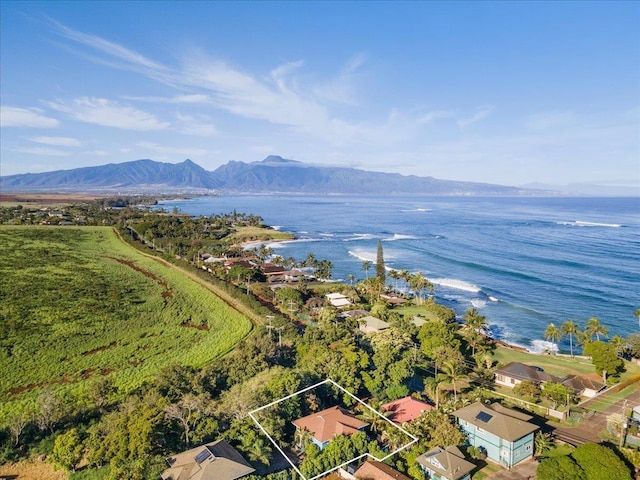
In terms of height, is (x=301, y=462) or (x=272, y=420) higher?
(x=272, y=420)

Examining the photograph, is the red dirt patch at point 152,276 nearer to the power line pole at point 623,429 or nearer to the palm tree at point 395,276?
the palm tree at point 395,276

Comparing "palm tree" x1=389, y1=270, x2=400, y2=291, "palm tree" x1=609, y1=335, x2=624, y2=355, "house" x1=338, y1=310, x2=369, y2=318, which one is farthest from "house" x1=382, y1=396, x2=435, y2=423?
"palm tree" x1=389, y1=270, x2=400, y2=291

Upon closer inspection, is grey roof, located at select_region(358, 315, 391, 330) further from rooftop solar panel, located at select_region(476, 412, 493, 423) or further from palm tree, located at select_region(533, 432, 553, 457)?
palm tree, located at select_region(533, 432, 553, 457)

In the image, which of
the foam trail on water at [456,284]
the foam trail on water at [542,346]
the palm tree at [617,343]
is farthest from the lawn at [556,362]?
the foam trail on water at [456,284]

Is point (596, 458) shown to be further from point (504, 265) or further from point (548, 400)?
point (504, 265)

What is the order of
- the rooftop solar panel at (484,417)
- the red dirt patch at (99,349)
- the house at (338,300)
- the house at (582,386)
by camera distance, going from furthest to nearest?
the house at (338,300), the red dirt patch at (99,349), the house at (582,386), the rooftop solar panel at (484,417)

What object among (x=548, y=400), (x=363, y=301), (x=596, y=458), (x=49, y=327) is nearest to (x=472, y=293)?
(x=363, y=301)
